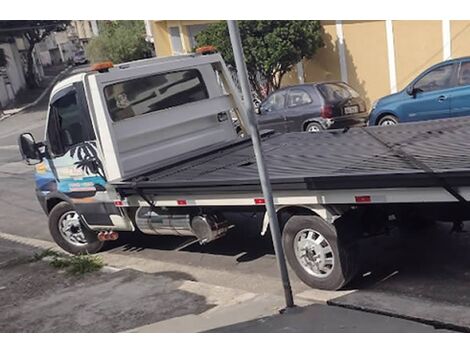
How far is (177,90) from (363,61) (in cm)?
1166

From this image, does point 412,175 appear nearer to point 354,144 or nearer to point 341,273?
point 341,273

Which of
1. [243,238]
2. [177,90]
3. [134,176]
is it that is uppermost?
[177,90]

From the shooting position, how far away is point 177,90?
7.94 meters

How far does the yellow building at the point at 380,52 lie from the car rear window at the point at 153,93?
8650 mm

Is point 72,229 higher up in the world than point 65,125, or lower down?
lower down

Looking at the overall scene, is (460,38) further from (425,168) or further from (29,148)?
(425,168)

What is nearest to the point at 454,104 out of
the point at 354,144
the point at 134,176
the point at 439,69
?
the point at 439,69

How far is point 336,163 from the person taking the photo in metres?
5.70

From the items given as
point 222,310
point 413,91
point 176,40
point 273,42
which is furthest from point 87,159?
point 176,40

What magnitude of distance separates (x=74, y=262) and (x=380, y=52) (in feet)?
41.4

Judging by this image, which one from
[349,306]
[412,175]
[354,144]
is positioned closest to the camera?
[412,175]

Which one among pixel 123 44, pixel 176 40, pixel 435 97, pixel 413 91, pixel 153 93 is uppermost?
pixel 123 44

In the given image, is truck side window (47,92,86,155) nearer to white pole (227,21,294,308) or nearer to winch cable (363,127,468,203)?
white pole (227,21,294,308)

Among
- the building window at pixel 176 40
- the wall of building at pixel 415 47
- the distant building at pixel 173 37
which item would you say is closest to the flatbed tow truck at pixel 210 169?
the wall of building at pixel 415 47
